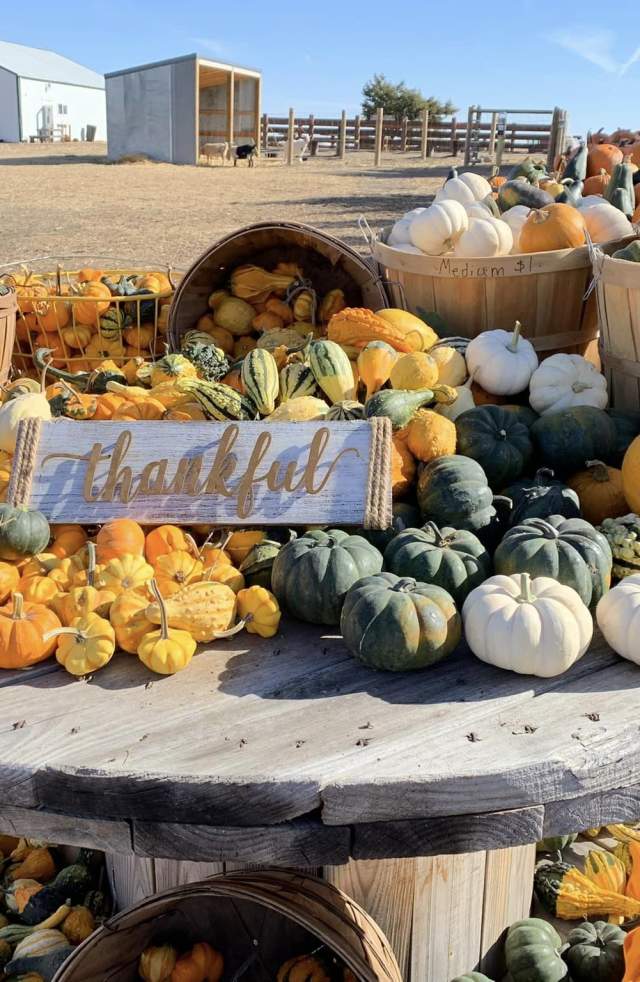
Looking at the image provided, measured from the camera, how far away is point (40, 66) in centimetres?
5906

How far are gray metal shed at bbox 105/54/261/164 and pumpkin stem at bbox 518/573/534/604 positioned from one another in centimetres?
3177

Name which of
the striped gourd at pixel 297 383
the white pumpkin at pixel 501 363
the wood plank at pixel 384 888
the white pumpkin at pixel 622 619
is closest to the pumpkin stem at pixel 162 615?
the wood plank at pixel 384 888

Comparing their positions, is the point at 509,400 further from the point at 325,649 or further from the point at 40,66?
the point at 40,66

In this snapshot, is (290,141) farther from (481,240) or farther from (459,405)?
(459,405)

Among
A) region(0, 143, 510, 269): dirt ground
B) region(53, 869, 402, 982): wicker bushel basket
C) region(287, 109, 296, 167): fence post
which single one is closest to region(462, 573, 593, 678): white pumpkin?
region(53, 869, 402, 982): wicker bushel basket

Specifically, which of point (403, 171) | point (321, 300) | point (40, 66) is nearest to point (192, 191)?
point (403, 171)

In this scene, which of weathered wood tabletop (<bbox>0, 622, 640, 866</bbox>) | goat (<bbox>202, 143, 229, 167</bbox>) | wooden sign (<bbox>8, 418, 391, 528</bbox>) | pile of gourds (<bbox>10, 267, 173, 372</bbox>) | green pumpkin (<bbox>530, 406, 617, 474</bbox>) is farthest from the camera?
goat (<bbox>202, 143, 229, 167</bbox>)

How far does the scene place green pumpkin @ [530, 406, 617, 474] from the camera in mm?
2883

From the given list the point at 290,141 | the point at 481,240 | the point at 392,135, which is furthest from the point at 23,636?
the point at 392,135

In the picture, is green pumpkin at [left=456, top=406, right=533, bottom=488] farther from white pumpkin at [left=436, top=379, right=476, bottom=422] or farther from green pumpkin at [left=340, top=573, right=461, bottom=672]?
green pumpkin at [left=340, top=573, right=461, bottom=672]

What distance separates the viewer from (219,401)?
9.54 feet

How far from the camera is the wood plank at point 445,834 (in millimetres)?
1740

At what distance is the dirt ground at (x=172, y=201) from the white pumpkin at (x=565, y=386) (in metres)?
6.36

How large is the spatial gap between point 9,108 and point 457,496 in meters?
57.3
